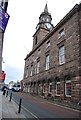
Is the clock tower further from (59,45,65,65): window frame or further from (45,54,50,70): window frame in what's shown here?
(59,45,65,65): window frame

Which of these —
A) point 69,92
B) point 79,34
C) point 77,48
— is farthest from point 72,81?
point 79,34

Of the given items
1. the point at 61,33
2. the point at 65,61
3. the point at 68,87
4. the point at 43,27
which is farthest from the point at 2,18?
the point at 43,27

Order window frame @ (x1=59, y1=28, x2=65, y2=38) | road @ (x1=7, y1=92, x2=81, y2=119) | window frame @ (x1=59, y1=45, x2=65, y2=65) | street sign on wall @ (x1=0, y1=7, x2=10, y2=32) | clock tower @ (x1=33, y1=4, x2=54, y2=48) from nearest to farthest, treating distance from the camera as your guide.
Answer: street sign on wall @ (x1=0, y1=7, x2=10, y2=32) < road @ (x1=7, y1=92, x2=81, y2=119) < window frame @ (x1=59, y1=45, x2=65, y2=65) < window frame @ (x1=59, y1=28, x2=65, y2=38) < clock tower @ (x1=33, y1=4, x2=54, y2=48)

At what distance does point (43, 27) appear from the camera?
34.3 m

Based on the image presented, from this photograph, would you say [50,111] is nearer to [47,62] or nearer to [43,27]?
[47,62]

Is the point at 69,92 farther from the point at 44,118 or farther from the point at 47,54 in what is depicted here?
the point at 47,54

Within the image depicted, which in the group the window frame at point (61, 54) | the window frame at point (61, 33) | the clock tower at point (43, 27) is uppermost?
the clock tower at point (43, 27)

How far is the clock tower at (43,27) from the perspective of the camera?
1314 inches

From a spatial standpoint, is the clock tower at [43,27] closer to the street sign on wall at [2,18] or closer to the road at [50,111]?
the road at [50,111]

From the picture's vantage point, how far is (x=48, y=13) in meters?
39.3

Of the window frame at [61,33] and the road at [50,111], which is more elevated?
the window frame at [61,33]

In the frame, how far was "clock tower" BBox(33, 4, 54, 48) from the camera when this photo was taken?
109ft

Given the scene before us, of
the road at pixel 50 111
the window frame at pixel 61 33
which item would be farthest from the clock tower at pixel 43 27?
the road at pixel 50 111

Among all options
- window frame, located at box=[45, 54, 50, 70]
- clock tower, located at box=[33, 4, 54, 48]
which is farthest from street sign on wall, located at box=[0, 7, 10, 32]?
clock tower, located at box=[33, 4, 54, 48]
